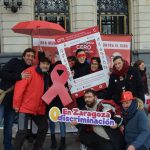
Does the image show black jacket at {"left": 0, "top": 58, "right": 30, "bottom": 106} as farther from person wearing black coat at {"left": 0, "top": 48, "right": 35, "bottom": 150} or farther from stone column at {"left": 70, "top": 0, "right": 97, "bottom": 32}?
stone column at {"left": 70, "top": 0, "right": 97, "bottom": 32}

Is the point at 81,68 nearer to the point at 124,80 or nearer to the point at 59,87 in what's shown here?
the point at 59,87

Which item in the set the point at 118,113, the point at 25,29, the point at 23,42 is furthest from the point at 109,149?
the point at 23,42

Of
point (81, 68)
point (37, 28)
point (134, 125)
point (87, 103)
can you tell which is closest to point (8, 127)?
point (87, 103)

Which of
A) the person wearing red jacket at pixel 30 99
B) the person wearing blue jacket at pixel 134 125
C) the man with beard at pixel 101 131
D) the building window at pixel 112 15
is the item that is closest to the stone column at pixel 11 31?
the building window at pixel 112 15

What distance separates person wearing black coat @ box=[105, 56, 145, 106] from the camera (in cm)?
575

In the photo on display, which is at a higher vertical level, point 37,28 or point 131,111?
point 37,28

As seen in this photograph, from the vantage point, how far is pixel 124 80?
19.0 feet

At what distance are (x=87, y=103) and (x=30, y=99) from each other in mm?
868

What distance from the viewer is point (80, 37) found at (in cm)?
645

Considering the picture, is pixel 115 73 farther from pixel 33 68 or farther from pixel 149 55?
pixel 149 55

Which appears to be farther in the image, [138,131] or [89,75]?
[89,75]

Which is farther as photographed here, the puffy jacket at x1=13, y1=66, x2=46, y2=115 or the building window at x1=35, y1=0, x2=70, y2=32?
the building window at x1=35, y1=0, x2=70, y2=32

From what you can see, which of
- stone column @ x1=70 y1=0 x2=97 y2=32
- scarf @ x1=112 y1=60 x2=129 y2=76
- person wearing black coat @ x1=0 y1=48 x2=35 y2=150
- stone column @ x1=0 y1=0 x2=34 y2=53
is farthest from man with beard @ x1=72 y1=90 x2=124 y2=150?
stone column @ x1=70 y1=0 x2=97 y2=32

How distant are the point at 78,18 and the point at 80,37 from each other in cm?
1113
